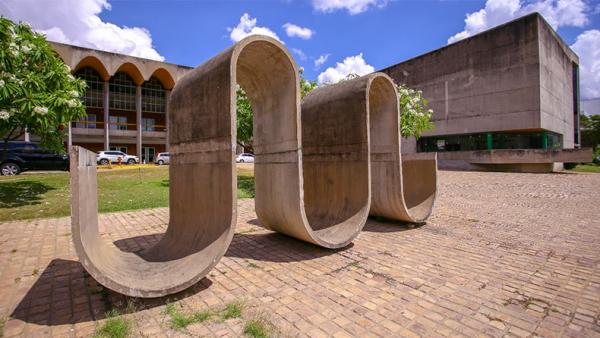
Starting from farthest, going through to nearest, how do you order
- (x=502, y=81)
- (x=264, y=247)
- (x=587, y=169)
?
(x=587, y=169), (x=502, y=81), (x=264, y=247)

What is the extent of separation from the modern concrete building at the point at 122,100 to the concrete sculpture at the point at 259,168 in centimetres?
3206

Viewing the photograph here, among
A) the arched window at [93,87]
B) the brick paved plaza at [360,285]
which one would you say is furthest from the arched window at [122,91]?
the brick paved plaza at [360,285]

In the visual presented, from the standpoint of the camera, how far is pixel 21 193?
11.5 meters

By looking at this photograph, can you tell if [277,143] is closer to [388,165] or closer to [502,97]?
[388,165]

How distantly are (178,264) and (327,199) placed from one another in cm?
341

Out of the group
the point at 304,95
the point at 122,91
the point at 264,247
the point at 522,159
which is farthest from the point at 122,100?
the point at 522,159

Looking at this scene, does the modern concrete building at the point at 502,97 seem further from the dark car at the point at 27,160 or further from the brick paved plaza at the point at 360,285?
the dark car at the point at 27,160

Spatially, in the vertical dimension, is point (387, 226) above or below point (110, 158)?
below

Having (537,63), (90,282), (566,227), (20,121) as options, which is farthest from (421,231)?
(537,63)

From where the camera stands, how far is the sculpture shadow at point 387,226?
694 cm

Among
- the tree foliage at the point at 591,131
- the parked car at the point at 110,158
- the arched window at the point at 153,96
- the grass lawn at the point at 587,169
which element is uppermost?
the arched window at the point at 153,96

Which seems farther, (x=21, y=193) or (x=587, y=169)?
(x=587, y=169)

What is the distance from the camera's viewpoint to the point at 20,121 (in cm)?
973

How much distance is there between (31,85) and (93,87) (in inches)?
1329
